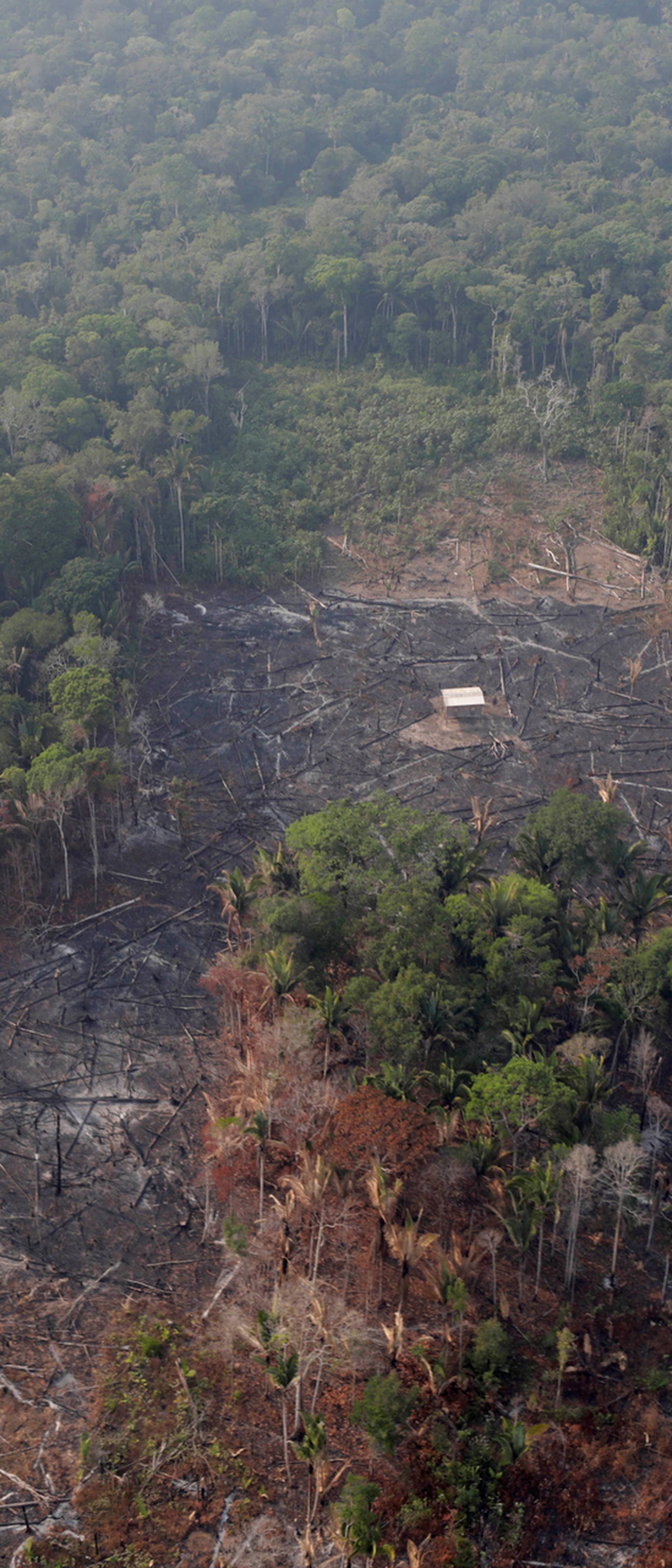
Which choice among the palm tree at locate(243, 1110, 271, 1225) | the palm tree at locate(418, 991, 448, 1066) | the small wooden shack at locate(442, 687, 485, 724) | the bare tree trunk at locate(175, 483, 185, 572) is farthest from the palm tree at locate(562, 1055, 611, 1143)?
the bare tree trunk at locate(175, 483, 185, 572)

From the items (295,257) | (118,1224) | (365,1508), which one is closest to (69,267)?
(295,257)

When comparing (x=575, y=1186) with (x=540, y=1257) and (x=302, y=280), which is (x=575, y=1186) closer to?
(x=540, y=1257)

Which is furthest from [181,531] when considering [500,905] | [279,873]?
[500,905]

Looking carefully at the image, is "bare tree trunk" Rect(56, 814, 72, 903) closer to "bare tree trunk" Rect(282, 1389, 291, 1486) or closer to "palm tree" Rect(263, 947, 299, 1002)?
"palm tree" Rect(263, 947, 299, 1002)

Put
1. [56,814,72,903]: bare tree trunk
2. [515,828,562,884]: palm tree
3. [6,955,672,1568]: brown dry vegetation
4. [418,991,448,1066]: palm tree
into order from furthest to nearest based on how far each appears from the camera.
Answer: [56,814,72,903]: bare tree trunk, [515,828,562,884]: palm tree, [418,991,448,1066]: palm tree, [6,955,672,1568]: brown dry vegetation

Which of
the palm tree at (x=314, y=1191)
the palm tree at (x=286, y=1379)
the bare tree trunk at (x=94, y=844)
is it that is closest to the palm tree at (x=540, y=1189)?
the palm tree at (x=314, y=1191)

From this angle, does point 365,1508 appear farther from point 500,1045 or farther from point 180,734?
point 180,734

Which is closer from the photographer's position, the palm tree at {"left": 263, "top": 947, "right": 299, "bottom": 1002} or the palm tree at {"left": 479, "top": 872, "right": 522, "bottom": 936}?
the palm tree at {"left": 263, "top": 947, "right": 299, "bottom": 1002}
